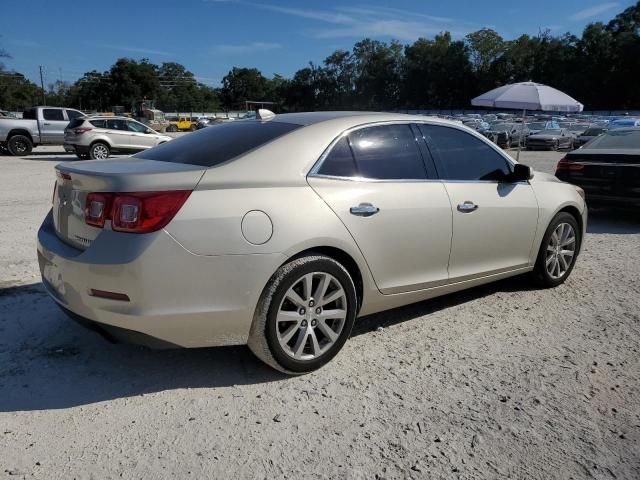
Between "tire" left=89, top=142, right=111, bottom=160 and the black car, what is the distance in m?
14.2

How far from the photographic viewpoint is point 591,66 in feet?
294

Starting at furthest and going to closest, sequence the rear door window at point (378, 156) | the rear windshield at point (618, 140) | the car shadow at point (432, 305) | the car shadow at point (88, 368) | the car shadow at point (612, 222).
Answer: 1. the rear windshield at point (618, 140)
2. the car shadow at point (612, 222)
3. the car shadow at point (432, 305)
4. the rear door window at point (378, 156)
5. the car shadow at point (88, 368)

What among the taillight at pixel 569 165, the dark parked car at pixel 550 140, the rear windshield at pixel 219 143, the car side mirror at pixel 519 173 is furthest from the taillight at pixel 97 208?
the dark parked car at pixel 550 140

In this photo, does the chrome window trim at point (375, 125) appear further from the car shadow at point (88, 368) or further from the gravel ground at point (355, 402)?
the car shadow at point (88, 368)

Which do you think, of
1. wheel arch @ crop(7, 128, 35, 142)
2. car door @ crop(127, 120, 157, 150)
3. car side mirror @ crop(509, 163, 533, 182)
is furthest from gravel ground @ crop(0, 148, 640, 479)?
wheel arch @ crop(7, 128, 35, 142)

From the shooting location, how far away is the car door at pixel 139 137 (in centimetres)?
1855

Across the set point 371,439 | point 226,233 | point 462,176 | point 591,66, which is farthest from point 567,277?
point 591,66

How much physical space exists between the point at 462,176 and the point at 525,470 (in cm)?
232

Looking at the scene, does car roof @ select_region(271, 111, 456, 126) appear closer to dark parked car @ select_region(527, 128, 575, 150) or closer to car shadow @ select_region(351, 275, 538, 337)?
car shadow @ select_region(351, 275, 538, 337)

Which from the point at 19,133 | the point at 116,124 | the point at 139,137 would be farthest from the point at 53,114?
the point at 139,137

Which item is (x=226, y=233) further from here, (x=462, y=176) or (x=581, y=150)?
(x=581, y=150)

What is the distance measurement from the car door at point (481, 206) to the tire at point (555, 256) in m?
0.27

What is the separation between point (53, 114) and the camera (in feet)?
66.1

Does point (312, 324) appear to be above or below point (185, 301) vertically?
below
